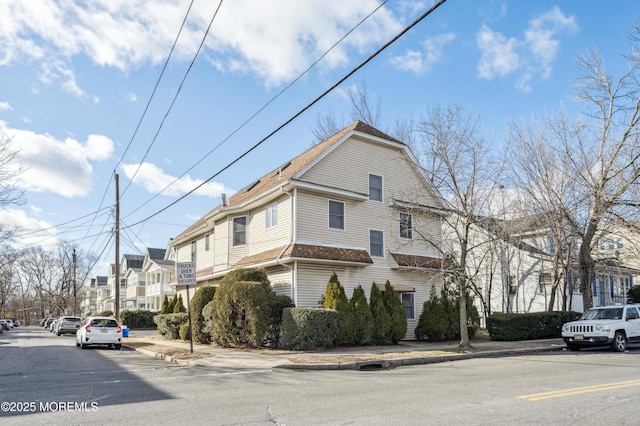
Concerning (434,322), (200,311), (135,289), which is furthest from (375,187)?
(135,289)

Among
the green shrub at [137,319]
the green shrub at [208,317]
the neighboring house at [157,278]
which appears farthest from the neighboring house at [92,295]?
the green shrub at [208,317]

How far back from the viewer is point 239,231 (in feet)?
84.1

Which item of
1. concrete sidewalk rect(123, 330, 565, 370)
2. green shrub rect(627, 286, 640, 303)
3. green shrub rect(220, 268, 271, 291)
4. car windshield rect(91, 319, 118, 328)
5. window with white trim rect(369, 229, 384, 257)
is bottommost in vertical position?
concrete sidewalk rect(123, 330, 565, 370)

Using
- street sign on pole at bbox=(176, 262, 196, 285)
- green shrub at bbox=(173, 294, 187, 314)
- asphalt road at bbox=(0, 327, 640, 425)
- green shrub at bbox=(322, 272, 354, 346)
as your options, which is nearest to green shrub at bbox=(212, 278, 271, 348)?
street sign on pole at bbox=(176, 262, 196, 285)

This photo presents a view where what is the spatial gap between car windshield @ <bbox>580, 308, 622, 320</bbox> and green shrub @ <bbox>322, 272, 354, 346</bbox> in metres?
9.24

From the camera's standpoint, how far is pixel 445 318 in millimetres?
23172

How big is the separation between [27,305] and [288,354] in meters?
117

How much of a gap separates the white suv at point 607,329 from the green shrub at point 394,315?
6.22 metres

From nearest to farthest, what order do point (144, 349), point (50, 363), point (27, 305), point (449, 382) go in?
1. point (449, 382)
2. point (50, 363)
3. point (144, 349)
4. point (27, 305)

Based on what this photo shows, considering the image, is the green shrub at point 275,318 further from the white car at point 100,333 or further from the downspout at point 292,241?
the white car at point 100,333

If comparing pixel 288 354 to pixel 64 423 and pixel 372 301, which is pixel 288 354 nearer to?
pixel 372 301

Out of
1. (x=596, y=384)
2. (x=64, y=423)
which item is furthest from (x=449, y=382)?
(x=64, y=423)

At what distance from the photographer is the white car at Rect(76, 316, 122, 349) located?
21344mm

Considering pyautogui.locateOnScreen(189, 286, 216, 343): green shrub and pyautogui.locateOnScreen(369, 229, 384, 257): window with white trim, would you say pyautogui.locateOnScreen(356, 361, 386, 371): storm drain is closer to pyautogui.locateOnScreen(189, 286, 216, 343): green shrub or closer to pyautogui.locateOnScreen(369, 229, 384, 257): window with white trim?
pyautogui.locateOnScreen(369, 229, 384, 257): window with white trim
